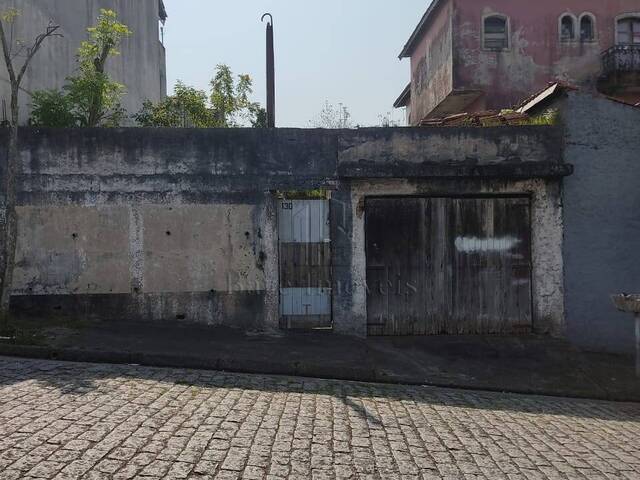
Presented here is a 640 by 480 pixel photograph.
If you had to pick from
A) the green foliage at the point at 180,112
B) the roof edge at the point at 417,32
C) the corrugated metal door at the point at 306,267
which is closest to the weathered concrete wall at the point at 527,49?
the roof edge at the point at 417,32

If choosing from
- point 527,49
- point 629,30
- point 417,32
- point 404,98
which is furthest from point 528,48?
point 404,98

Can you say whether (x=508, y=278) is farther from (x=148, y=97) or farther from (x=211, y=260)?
(x=148, y=97)

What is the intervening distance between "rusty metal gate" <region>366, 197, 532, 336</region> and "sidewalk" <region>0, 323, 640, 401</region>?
0.32m

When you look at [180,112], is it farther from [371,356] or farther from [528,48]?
[528,48]

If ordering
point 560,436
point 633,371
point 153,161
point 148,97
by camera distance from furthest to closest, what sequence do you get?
point 148,97, point 153,161, point 633,371, point 560,436

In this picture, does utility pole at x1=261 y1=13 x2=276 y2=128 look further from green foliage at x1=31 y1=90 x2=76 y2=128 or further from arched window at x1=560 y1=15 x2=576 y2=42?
arched window at x1=560 y1=15 x2=576 y2=42

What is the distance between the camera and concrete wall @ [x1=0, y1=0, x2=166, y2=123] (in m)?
11.0

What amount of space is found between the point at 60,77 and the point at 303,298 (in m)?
8.20

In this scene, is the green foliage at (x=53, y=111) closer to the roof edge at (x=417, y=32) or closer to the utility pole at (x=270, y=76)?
the utility pole at (x=270, y=76)

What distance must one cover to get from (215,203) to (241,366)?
2700 mm

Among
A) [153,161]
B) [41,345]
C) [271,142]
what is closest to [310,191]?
[271,142]

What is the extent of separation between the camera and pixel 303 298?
8695mm

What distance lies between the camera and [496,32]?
1972cm

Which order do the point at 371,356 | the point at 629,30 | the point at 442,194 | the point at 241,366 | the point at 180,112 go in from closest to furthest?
1. the point at 241,366
2. the point at 371,356
3. the point at 442,194
4. the point at 180,112
5. the point at 629,30
